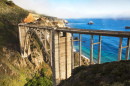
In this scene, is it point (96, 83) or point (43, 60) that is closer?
point (96, 83)

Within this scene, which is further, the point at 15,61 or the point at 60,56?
the point at 15,61

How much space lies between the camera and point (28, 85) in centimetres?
3111

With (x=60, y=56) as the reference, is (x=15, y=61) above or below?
below

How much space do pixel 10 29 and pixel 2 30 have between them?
9.67 ft

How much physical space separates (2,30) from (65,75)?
3248cm

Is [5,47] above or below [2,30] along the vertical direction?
below

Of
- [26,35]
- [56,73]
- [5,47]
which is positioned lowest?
[56,73]

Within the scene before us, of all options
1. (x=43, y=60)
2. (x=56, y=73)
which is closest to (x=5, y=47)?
(x=43, y=60)

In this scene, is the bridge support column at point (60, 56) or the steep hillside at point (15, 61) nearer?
the bridge support column at point (60, 56)

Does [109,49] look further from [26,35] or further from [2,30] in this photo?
[2,30]

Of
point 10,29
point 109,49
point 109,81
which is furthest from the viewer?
point 109,49

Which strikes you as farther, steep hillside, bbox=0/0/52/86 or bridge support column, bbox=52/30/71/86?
steep hillside, bbox=0/0/52/86

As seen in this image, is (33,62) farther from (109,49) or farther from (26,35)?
(109,49)

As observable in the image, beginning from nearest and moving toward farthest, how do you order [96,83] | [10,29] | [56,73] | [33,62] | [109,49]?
[96,83], [56,73], [33,62], [10,29], [109,49]
